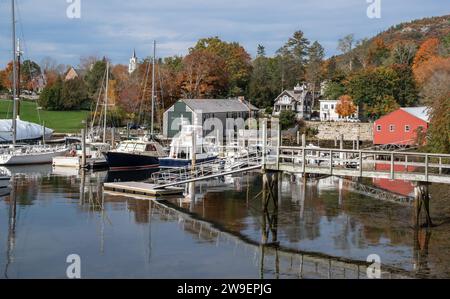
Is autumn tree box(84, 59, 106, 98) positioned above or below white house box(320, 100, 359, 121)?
above

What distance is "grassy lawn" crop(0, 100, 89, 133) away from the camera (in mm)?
88625

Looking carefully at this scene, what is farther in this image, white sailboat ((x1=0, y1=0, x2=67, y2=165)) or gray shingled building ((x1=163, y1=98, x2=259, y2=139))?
gray shingled building ((x1=163, y1=98, x2=259, y2=139))

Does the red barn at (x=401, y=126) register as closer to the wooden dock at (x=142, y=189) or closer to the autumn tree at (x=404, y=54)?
the wooden dock at (x=142, y=189)

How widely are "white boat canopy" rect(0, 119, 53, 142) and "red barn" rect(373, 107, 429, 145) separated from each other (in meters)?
38.0

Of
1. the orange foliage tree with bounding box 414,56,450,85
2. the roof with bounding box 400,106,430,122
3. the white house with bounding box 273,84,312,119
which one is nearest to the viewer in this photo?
the roof with bounding box 400,106,430,122

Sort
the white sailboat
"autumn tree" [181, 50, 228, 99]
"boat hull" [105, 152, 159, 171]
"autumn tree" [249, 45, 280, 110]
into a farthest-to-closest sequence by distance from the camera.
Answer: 1. "autumn tree" [249, 45, 280, 110]
2. "autumn tree" [181, 50, 228, 99]
3. the white sailboat
4. "boat hull" [105, 152, 159, 171]

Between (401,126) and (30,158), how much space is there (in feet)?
119

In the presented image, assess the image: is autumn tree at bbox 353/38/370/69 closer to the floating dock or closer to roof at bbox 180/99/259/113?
roof at bbox 180/99/259/113

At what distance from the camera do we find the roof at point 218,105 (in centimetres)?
8031

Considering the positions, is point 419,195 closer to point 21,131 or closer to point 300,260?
point 300,260

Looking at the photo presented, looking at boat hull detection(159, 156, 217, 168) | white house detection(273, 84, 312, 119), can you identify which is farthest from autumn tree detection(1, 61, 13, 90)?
boat hull detection(159, 156, 217, 168)

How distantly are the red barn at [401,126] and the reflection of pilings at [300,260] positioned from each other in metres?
39.9

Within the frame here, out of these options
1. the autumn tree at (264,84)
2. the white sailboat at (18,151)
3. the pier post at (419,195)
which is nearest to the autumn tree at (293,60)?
the autumn tree at (264,84)

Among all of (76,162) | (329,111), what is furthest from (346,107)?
(76,162)
